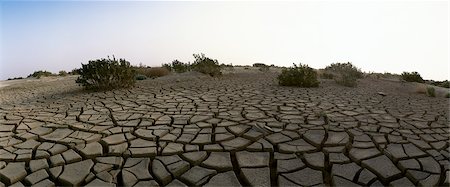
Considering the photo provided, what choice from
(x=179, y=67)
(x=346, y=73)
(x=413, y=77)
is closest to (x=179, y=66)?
(x=179, y=67)

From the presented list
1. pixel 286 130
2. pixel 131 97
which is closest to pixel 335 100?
pixel 286 130

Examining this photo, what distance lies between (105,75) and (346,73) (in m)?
8.59

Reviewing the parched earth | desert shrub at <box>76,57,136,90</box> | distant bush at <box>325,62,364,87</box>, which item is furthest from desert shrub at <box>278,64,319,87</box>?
desert shrub at <box>76,57,136,90</box>

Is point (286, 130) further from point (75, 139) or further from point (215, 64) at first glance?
point (215, 64)

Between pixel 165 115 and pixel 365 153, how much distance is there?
9.69ft

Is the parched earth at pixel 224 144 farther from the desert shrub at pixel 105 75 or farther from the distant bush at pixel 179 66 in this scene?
the distant bush at pixel 179 66

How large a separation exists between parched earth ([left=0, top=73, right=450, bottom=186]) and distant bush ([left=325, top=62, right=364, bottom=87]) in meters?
3.71

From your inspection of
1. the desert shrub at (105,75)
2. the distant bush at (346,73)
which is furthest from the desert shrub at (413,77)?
the desert shrub at (105,75)

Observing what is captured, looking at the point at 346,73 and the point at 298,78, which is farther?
the point at 346,73

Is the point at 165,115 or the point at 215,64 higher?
the point at 215,64

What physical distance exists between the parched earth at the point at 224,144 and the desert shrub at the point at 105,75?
204 cm

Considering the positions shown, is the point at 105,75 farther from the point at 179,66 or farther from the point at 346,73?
the point at 346,73

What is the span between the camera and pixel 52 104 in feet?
20.1

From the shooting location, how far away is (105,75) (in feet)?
25.8
